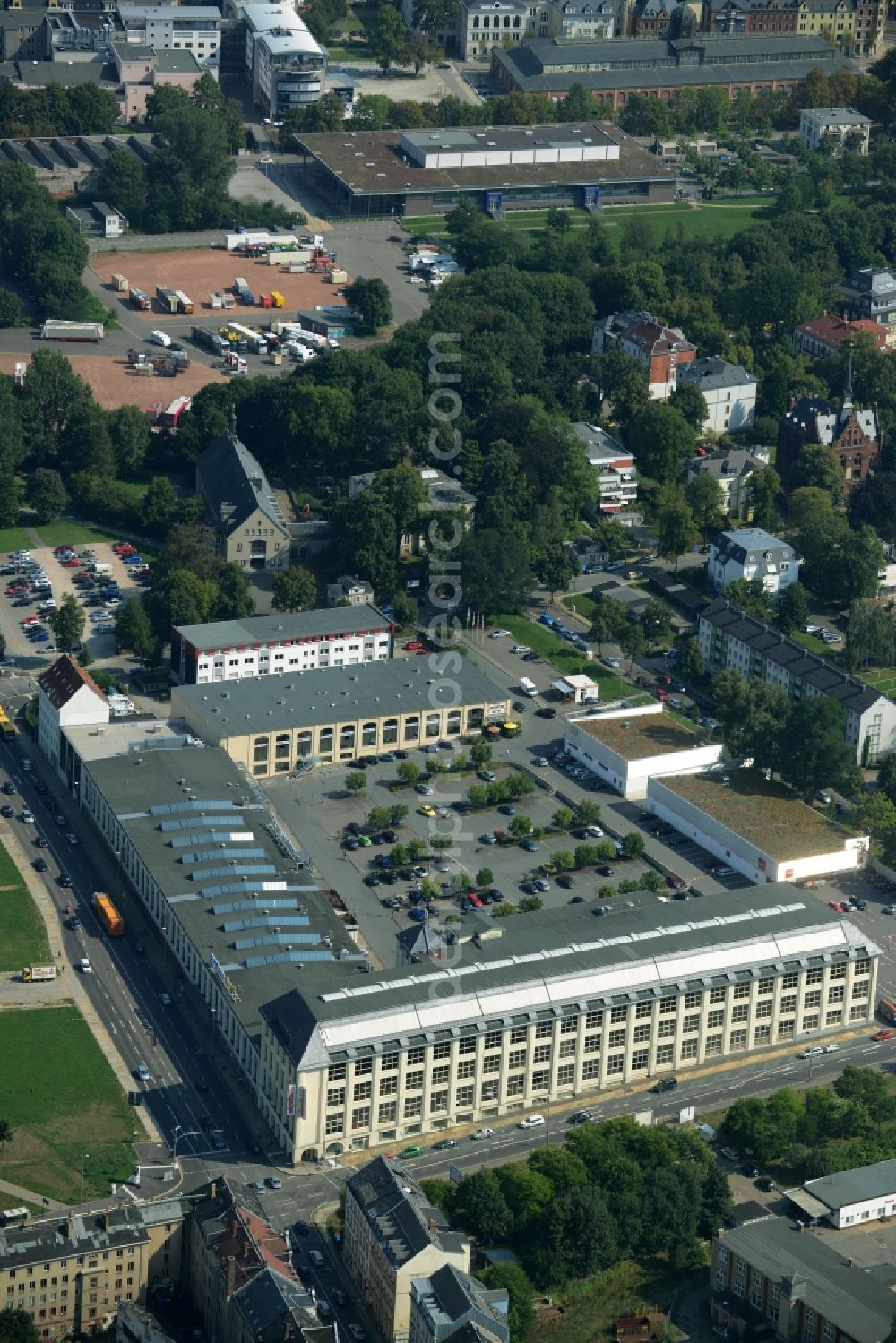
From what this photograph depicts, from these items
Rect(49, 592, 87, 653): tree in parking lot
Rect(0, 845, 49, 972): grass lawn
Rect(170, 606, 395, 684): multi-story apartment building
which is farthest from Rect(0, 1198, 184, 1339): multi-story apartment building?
Rect(49, 592, 87, 653): tree in parking lot

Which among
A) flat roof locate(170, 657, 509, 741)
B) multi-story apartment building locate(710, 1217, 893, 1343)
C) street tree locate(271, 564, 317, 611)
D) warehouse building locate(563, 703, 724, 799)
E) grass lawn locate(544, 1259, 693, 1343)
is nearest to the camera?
multi-story apartment building locate(710, 1217, 893, 1343)

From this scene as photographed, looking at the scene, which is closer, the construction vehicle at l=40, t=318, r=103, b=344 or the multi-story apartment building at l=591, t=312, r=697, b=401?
the multi-story apartment building at l=591, t=312, r=697, b=401

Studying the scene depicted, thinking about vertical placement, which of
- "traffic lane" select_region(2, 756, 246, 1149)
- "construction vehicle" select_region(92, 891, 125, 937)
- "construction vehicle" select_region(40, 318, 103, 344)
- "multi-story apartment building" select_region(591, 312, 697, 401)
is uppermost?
"multi-story apartment building" select_region(591, 312, 697, 401)

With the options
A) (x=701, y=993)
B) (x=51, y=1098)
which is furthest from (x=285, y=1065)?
(x=701, y=993)

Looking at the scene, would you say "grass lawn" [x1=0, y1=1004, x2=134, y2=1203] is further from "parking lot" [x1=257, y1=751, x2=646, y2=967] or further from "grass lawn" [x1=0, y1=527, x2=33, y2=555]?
"grass lawn" [x1=0, y1=527, x2=33, y2=555]

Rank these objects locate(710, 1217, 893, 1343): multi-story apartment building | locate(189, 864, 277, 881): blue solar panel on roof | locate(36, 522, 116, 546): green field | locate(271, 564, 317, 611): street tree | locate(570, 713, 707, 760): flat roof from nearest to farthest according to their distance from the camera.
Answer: locate(710, 1217, 893, 1343): multi-story apartment building → locate(189, 864, 277, 881): blue solar panel on roof → locate(570, 713, 707, 760): flat roof → locate(271, 564, 317, 611): street tree → locate(36, 522, 116, 546): green field

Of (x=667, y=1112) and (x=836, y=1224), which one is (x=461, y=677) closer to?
(x=667, y=1112)
